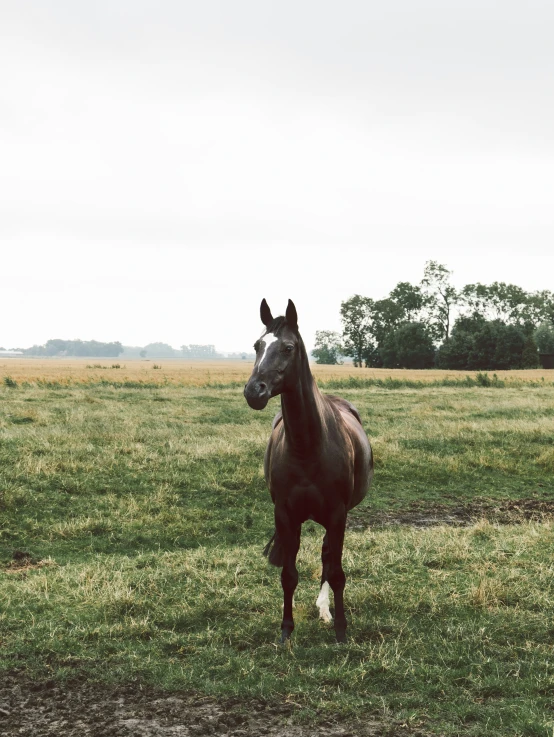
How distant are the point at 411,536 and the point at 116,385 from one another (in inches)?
1148

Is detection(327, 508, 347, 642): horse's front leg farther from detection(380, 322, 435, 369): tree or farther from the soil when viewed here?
detection(380, 322, 435, 369): tree

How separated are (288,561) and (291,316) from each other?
2352 mm

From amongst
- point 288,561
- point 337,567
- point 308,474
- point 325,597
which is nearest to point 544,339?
point 325,597

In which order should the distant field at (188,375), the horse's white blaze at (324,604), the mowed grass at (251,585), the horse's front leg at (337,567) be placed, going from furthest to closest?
the distant field at (188,375)
the horse's white blaze at (324,604)
the horse's front leg at (337,567)
the mowed grass at (251,585)

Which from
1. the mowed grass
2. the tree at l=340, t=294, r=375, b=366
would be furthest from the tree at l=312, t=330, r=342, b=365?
the mowed grass

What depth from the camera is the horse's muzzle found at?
506 cm

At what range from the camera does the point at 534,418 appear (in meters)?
22.0

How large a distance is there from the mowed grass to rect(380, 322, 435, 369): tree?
2861 inches

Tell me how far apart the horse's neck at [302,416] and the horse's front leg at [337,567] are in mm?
730

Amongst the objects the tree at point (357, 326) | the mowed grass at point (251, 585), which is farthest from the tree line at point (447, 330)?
the mowed grass at point (251, 585)

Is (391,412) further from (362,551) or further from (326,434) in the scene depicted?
(326,434)

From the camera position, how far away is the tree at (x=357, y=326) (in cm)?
10181

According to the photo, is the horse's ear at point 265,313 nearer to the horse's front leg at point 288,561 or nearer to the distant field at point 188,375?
the horse's front leg at point 288,561

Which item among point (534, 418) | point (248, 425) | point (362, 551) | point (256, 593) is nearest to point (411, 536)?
point (362, 551)
